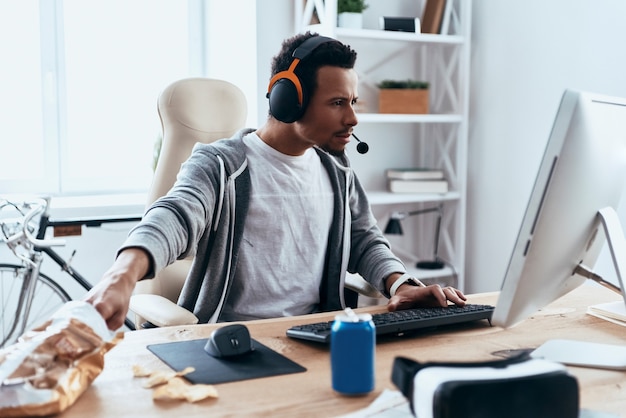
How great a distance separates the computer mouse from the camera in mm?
1237

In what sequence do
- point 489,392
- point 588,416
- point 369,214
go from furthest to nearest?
point 369,214 → point 588,416 → point 489,392

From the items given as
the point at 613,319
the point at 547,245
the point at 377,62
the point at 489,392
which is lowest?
the point at 613,319

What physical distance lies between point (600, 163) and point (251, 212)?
2.97ft

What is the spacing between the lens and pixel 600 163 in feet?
3.78

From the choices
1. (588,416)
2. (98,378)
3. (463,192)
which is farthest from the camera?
(463,192)

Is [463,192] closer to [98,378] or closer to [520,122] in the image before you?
[520,122]

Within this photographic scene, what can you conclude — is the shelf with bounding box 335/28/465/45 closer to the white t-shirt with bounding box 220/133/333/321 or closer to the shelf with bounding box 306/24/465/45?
the shelf with bounding box 306/24/465/45

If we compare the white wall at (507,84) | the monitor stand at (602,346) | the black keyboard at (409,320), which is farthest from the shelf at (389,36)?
the monitor stand at (602,346)

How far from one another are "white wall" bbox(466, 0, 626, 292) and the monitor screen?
1672 mm

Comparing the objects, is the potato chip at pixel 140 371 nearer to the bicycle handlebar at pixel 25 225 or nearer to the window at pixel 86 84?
the bicycle handlebar at pixel 25 225

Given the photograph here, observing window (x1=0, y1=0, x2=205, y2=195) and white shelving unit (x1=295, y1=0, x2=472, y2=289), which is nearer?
window (x1=0, y1=0, x2=205, y2=195)

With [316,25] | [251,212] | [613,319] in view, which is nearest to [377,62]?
[316,25]

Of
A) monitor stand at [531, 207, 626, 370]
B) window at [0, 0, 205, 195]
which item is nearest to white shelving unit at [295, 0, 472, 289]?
window at [0, 0, 205, 195]

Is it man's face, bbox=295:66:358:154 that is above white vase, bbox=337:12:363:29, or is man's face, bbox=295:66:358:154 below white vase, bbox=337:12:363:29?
below
